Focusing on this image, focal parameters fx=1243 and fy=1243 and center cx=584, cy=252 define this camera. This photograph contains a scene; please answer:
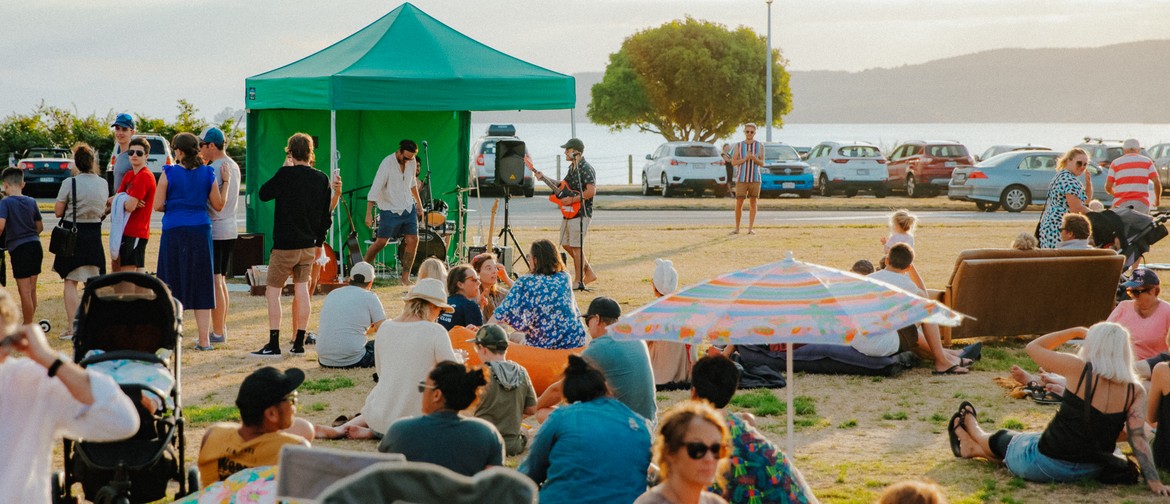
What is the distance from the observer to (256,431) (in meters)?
4.81

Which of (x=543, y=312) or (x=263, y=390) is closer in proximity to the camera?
(x=263, y=390)

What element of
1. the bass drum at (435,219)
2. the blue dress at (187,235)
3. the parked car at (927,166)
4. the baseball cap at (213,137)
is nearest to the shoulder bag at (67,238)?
the blue dress at (187,235)

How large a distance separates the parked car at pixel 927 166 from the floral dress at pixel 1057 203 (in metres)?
19.1

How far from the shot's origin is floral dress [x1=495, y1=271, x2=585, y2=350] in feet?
27.3

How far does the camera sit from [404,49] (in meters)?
13.6

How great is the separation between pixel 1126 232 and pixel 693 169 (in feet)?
62.2

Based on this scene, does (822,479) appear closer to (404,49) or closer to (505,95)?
(505,95)

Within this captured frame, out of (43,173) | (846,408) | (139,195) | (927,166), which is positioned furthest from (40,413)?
(927,166)

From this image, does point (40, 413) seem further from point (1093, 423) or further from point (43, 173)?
Result: point (43, 173)

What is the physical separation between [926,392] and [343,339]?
14.0ft

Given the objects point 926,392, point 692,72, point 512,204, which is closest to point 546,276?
point 926,392

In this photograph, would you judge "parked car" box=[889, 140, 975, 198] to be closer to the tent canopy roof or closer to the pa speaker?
the pa speaker

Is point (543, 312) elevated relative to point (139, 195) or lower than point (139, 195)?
lower

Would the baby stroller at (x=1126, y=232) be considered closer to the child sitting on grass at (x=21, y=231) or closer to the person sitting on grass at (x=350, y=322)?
the person sitting on grass at (x=350, y=322)
